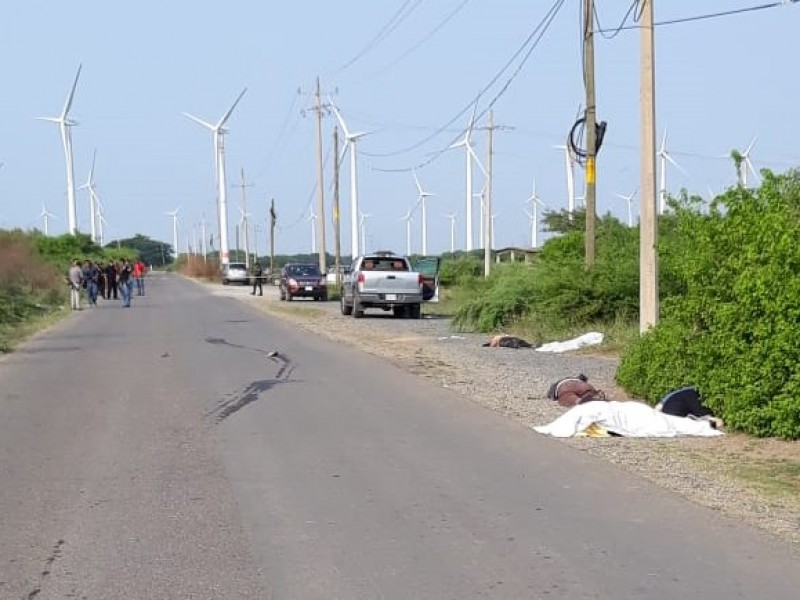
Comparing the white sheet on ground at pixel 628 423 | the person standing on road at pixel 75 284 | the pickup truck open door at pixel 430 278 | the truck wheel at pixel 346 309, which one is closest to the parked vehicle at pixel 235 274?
the pickup truck open door at pixel 430 278

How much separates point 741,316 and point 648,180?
5044 millimetres

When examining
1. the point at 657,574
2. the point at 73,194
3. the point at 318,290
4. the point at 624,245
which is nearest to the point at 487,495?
the point at 657,574

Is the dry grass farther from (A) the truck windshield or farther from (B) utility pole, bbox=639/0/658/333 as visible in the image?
(B) utility pole, bbox=639/0/658/333

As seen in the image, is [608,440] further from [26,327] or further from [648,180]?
[26,327]

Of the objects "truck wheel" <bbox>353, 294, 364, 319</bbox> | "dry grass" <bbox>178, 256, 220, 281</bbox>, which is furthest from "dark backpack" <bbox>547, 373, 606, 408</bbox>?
"dry grass" <bbox>178, 256, 220, 281</bbox>

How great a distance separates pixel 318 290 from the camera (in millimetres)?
50938

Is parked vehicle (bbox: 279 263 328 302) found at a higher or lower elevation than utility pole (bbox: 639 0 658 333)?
lower

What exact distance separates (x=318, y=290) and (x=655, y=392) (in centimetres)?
3771

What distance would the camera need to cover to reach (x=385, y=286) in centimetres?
3481

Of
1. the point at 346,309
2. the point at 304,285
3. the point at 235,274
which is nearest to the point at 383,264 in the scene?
the point at 346,309

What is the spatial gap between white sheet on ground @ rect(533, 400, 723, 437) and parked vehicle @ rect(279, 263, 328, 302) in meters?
38.9

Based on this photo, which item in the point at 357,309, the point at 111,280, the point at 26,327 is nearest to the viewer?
the point at 26,327

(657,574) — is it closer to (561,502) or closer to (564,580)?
(564,580)

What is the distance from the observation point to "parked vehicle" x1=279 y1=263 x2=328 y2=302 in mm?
50656
